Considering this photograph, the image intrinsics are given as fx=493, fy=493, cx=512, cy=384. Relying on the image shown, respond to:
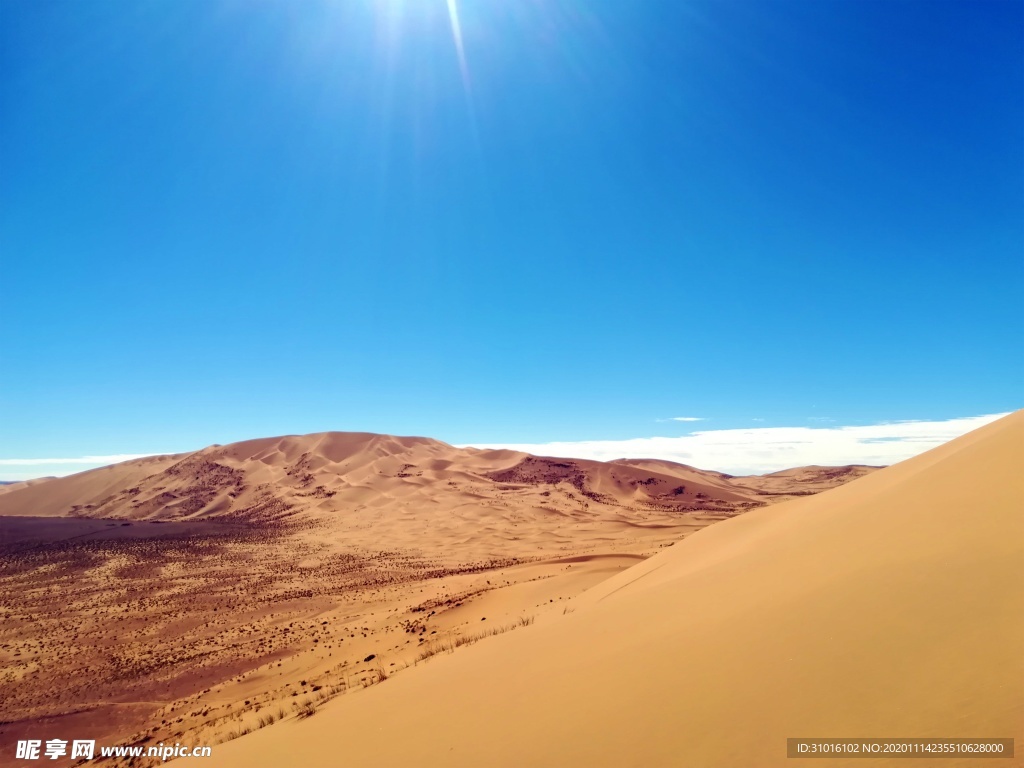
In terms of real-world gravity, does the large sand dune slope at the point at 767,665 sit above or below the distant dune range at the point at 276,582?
A: above

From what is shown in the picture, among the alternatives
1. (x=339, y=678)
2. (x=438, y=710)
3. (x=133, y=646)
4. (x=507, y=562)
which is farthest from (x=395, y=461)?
(x=438, y=710)

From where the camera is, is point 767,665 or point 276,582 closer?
point 767,665

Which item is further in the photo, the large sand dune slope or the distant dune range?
the distant dune range

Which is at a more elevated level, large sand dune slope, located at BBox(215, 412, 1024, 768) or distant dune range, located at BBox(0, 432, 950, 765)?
large sand dune slope, located at BBox(215, 412, 1024, 768)

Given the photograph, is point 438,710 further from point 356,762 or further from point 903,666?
point 903,666
